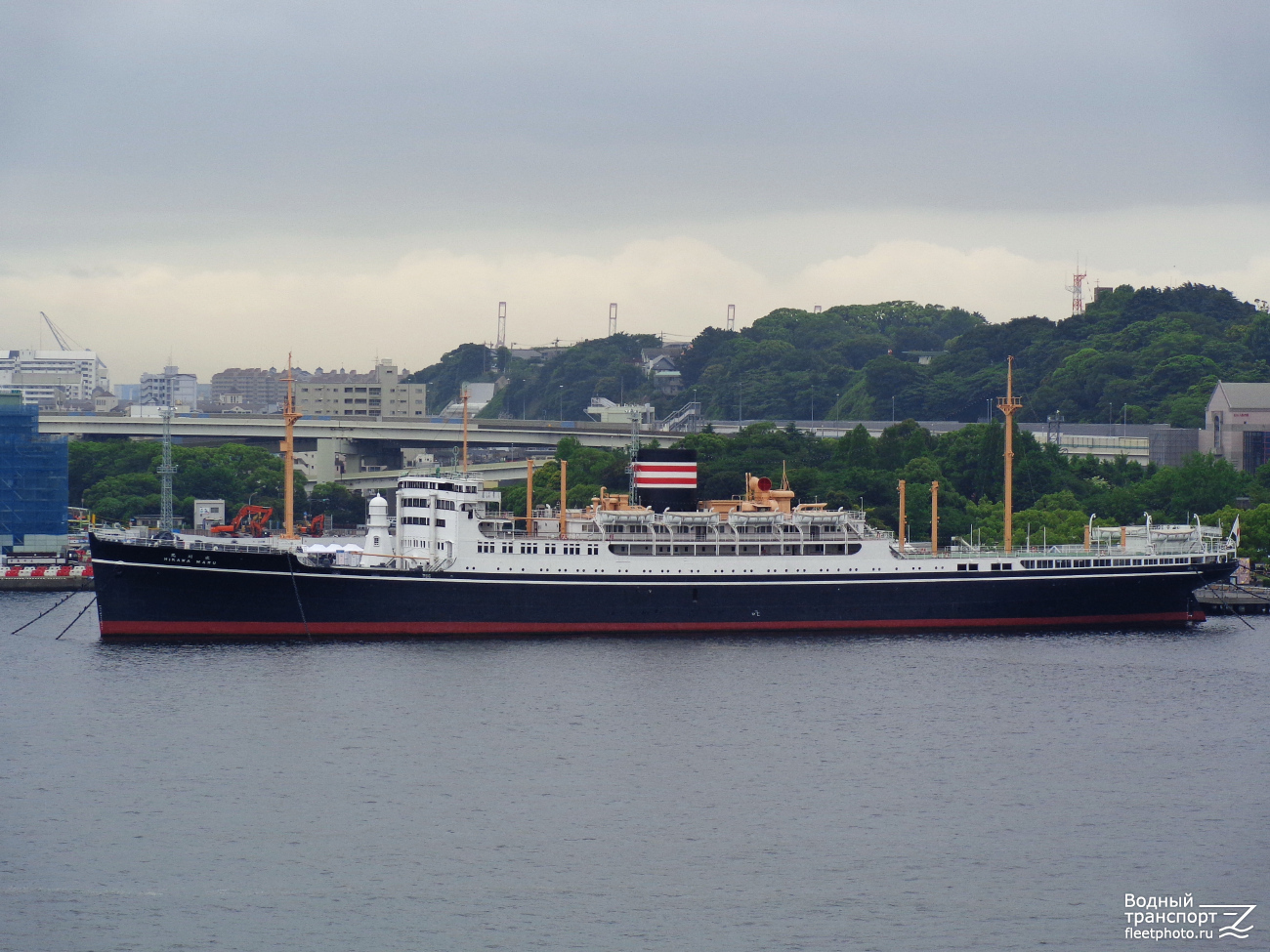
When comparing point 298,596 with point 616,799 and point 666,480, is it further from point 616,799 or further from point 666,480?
point 616,799

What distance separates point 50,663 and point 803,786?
2286 centimetres

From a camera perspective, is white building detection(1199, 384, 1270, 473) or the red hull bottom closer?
the red hull bottom

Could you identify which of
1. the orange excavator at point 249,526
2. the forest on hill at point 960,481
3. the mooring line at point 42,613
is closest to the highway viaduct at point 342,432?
the forest on hill at point 960,481

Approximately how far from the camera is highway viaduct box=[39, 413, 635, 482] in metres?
116

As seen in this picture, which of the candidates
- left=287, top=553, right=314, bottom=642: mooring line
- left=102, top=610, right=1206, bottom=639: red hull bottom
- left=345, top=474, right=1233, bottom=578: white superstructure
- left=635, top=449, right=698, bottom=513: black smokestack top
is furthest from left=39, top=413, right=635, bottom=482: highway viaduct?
left=287, top=553, right=314, bottom=642: mooring line

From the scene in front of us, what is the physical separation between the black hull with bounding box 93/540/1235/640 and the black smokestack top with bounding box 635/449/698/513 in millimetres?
3345

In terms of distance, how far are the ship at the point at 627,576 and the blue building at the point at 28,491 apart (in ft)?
79.3

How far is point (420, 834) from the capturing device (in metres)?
32.3

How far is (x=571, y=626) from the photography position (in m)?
54.5

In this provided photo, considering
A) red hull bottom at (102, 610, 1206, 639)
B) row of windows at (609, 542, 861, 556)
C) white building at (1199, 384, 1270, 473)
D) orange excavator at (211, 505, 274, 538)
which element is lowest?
red hull bottom at (102, 610, 1206, 639)

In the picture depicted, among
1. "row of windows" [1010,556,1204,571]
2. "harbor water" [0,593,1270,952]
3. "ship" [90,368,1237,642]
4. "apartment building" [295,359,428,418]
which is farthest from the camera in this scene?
"apartment building" [295,359,428,418]

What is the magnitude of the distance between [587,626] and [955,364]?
3966 inches

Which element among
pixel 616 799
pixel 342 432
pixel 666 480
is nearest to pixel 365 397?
pixel 342 432

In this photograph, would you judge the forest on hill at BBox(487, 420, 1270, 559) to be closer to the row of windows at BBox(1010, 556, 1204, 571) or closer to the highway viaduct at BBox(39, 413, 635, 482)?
the highway viaduct at BBox(39, 413, 635, 482)
